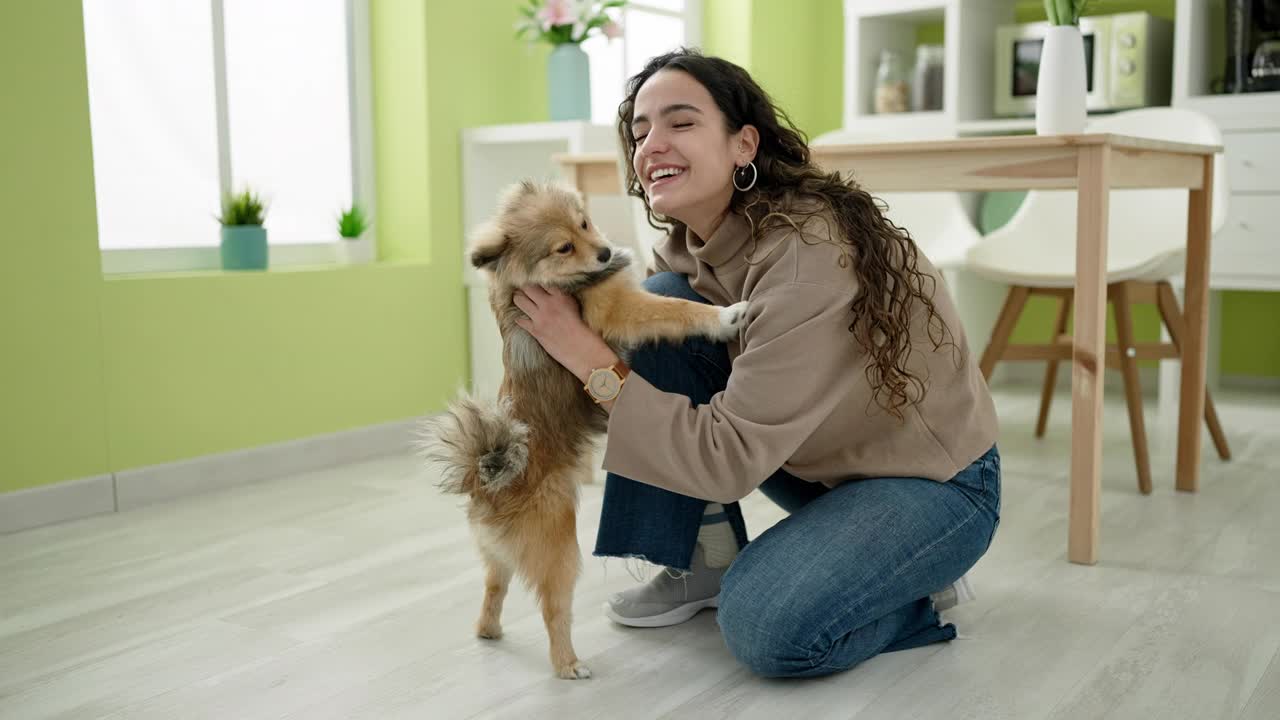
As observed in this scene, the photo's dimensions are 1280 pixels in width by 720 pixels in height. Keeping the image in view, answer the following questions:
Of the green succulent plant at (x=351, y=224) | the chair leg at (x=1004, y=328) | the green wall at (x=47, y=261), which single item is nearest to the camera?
the green wall at (x=47, y=261)

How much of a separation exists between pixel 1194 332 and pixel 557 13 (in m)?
1.93

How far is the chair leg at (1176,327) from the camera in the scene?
2850 millimetres

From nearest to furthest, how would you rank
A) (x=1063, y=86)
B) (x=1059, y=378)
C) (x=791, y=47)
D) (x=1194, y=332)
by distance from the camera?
(x=1063, y=86) < (x=1194, y=332) < (x=1059, y=378) < (x=791, y=47)

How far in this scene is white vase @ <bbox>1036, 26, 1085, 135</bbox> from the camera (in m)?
2.50

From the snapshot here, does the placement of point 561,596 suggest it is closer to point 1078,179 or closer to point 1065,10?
point 1078,179

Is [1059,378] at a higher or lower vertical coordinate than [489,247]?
lower

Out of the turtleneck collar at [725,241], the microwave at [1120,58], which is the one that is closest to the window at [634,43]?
the microwave at [1120,58]

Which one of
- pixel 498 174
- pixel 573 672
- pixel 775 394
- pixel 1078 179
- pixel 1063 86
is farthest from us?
pixel 498 174

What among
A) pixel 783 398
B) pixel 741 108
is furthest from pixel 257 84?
pixel 783 398

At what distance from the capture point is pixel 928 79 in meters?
4.70

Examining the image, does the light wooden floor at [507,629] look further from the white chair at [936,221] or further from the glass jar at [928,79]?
the glass jar at [928,79]

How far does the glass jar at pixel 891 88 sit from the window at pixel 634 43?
2.47ft

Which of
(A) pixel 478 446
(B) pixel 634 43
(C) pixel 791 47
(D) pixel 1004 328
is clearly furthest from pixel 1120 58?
(A) pixel 478 446

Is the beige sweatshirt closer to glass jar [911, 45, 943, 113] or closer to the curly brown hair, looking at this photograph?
the curly brown hair
